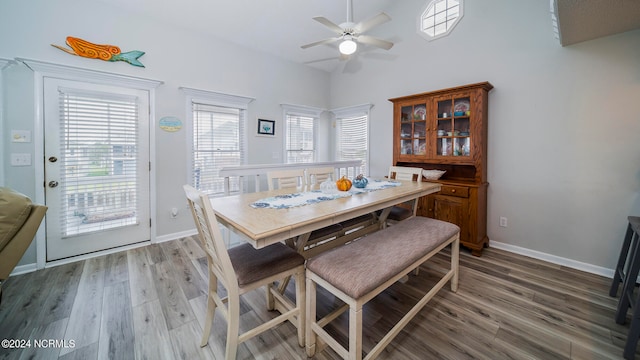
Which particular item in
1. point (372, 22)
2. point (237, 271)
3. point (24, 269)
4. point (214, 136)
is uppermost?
point (372, 22)

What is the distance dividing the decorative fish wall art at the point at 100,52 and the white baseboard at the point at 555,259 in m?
5.11

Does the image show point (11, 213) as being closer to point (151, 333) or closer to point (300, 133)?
point (151, 333)

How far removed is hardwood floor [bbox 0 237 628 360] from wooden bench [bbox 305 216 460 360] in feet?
0.71

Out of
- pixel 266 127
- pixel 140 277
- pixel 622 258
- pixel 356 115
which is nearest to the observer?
pixel 622 258

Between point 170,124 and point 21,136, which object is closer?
point 21,136

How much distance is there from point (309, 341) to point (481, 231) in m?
2.58

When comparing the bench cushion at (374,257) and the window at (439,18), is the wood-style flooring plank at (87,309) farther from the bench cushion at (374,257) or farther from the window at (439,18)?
the window at (439,18)

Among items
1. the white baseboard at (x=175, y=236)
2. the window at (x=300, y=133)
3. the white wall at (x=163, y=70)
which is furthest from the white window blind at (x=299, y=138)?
the white baseboard at (x=175, y=236)

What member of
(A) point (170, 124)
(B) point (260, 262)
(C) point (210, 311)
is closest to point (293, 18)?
(A) point (170, 124)

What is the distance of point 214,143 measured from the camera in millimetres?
3793

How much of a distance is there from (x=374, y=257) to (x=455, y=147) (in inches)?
93.0

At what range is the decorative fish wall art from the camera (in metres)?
2.67

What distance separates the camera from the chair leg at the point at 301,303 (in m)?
1.56

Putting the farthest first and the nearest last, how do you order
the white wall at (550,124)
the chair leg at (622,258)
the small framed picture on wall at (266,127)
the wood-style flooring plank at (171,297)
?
the small framed picture on wall at (266,127)
the white wall at (550,124)
the chair leg at (622,258)
the wood-style flooring plank at (171,297)
